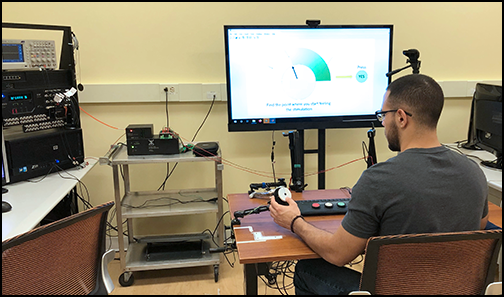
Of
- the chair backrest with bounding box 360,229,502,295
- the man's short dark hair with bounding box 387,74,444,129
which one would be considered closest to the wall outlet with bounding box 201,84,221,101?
the man's short dark hair with bounding box 387,74,444,129

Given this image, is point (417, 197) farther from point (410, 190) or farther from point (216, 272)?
point (216, 272)

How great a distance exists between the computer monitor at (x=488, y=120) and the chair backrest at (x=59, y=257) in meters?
2.11

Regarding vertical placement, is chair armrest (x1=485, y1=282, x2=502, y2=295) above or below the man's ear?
below

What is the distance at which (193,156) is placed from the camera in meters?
2.14

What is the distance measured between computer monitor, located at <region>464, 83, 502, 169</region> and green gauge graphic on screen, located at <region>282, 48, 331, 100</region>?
0.93 m

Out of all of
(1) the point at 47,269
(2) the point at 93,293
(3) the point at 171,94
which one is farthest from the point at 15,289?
(3) the point at 171,94

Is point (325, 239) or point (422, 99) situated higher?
point (422, 99)

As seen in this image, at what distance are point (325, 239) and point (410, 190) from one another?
0.35 m

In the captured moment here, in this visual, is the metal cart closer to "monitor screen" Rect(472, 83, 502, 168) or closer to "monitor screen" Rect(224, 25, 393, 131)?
"monitor screen" Rect(224, 25, 393, 131)

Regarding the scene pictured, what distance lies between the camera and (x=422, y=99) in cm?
129

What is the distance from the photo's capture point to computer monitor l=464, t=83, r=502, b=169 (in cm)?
214

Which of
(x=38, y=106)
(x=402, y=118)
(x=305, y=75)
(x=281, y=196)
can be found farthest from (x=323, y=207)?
(x=38, y=106)

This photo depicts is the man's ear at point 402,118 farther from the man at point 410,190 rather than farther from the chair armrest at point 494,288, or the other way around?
the chair armrest at point 494,288

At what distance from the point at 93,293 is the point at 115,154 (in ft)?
3.46
